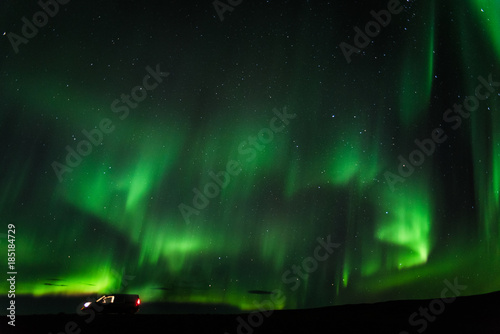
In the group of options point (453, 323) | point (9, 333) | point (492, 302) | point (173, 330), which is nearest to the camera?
point (9, 333)

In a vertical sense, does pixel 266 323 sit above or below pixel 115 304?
above

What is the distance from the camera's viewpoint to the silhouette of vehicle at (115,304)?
15.7 meters

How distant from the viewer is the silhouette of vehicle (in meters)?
15.7

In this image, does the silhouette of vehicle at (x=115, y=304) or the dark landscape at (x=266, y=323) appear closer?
the dark landscape at (x=266, y=323)

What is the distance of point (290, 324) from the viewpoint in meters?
10.0

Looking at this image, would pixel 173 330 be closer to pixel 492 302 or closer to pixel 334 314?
pixel 334 314

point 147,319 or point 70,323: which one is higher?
point 70,323

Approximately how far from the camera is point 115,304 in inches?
628

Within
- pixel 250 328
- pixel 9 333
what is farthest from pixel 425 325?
pixel 9 333

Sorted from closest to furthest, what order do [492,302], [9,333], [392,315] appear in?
[9,333]
[392,315]
[492,302]

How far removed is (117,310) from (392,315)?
10.6 meters

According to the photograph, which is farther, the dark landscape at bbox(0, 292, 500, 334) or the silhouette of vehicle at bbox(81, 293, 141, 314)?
the silhouette of vehicle at bbox(81, 293, 141, 314)

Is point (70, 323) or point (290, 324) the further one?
point (290, 324)

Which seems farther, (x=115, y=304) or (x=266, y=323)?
(x=115, y=304)
